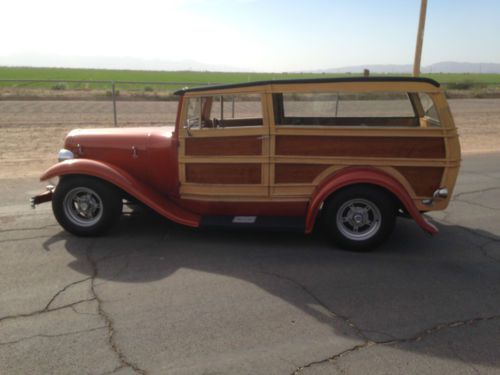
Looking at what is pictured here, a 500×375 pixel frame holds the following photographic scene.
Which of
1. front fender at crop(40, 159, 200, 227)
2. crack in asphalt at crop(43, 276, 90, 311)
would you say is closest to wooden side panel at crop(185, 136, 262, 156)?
front fender at crop(40, 159, 200, 227)

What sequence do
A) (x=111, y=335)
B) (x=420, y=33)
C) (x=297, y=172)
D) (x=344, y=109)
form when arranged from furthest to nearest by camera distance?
1. (x=420, y=33)
2. (x=344, y=109)
3. (x=297, y=172)
4. (x=111, y=335)

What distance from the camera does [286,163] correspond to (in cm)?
466

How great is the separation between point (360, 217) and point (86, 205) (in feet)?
10.5

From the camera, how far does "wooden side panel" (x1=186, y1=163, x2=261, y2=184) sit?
4.75 m

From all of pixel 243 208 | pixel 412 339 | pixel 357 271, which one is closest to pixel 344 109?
pixel 243 208

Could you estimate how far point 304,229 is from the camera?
4.68 m

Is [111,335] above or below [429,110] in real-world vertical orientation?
below

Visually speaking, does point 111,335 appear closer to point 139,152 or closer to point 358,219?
point 139,152

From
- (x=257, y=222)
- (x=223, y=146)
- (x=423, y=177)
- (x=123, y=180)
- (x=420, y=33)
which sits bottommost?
(x=257, y=222)

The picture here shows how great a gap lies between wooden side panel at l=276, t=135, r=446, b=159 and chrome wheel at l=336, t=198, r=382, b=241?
0.56 m

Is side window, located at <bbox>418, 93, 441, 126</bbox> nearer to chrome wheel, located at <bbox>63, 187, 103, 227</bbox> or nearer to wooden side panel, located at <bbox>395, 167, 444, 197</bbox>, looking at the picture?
wooden side panel, located at <bbox>395, 167, 444, 197</bbox>

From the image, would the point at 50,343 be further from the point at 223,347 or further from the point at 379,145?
the point at 379,145

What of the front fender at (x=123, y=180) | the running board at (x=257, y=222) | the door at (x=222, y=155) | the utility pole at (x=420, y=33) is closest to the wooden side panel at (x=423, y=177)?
the running board at (x=257, y=222)

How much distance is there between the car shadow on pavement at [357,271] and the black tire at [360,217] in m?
0.15
